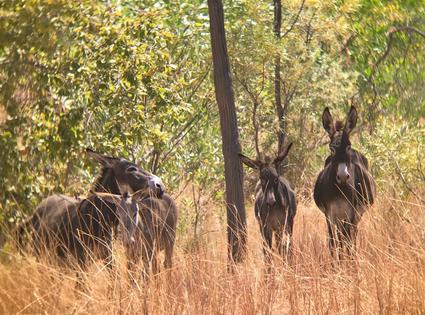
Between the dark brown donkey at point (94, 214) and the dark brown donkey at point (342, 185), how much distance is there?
262cm

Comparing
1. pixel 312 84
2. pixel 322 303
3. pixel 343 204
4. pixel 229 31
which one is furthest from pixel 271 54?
pixel 322 303

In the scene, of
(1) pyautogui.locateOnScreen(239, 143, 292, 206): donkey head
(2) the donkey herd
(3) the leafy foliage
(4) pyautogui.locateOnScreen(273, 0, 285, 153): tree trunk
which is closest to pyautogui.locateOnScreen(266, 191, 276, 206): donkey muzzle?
(2) the donkey herd

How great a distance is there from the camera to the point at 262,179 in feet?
36.2

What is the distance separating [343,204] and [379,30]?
9544mm

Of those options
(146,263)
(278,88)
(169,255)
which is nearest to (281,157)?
(169,255)

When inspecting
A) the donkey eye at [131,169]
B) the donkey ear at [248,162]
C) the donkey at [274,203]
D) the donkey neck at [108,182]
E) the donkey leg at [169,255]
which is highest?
the donkey eye at [131,169]

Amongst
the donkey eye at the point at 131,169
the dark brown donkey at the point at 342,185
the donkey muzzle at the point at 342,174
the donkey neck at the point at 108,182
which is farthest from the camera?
the dark brown donkey at the point at 342,185

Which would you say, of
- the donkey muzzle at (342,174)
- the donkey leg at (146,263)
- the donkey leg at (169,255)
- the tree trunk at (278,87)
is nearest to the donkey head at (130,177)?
the donkey leg at (146,263)

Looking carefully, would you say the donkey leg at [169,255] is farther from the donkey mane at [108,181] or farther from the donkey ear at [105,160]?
the donkey ear at [105,160]

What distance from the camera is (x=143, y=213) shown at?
409 inches

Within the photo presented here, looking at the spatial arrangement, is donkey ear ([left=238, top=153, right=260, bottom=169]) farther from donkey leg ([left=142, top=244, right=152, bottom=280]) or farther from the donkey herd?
donkey leg ([left=142, top=244, right=152, bottom=280])

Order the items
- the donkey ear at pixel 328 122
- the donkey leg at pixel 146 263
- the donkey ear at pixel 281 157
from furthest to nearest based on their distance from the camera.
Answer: the donkey ear at pixel 328 122, the donkey ear at pixel 281 157, the donkey leg at pixel 146 263

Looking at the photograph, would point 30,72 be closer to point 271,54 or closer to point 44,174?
point 44,174

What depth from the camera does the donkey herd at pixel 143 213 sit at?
29.3 feet
